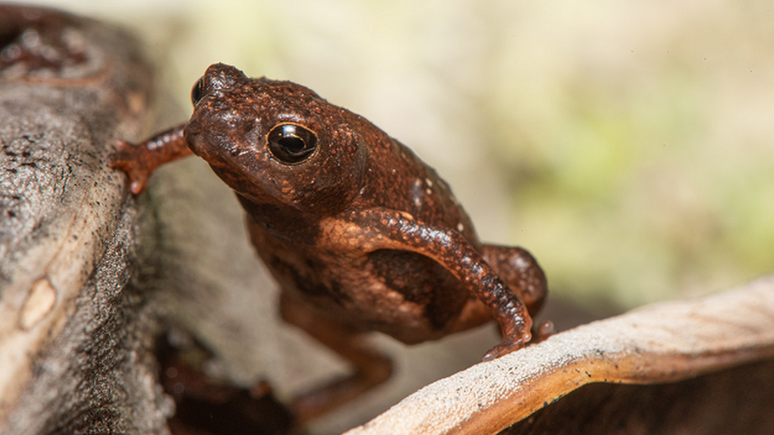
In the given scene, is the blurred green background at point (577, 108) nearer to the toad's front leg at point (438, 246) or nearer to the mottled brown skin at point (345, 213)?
the mottled brown skin at point (345, 213)

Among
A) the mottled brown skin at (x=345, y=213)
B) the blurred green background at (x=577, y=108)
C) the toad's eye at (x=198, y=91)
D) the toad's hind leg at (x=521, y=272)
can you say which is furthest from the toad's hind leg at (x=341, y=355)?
the blurred green background at (x=577, y=108)

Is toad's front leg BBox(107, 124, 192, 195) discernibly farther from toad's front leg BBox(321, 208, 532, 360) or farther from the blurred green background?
the blurred green background

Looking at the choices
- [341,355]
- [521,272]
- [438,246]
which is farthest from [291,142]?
[341,355]

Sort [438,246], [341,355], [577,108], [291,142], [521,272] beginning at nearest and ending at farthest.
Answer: [291,142] < [438,246] < [521,272] < [341,355] < [577,108]

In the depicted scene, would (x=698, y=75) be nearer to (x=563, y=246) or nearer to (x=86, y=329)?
(x=563, y=246)

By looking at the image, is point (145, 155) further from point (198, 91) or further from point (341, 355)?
point (341, 355)

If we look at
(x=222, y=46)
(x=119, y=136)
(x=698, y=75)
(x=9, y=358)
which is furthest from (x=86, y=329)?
(x=698, y=75)
